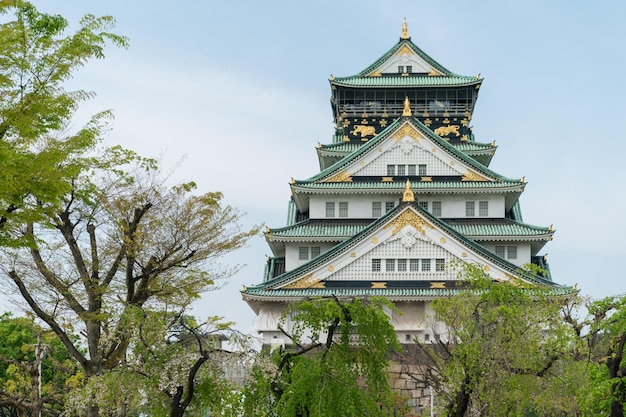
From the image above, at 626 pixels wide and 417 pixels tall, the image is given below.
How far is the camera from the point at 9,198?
52.9 ft

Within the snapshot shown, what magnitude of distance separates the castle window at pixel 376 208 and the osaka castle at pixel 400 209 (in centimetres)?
5

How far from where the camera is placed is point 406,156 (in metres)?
42.3

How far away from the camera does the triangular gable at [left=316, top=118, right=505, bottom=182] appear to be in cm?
4153

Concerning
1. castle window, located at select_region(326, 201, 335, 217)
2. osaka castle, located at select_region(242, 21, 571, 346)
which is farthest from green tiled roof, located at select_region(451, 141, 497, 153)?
castle window, located at select_region(326, 201, 335, 217)

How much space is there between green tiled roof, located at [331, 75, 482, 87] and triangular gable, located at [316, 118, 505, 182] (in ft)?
18.5

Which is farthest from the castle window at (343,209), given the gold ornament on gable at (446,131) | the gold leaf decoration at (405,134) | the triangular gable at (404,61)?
the triangular gable at (404,61)

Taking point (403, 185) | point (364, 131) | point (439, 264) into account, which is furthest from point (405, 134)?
point (439, 264)

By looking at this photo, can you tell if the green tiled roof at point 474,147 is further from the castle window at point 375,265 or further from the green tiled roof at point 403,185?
the castle window at point 375,265

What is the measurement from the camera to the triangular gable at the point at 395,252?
36.7 m

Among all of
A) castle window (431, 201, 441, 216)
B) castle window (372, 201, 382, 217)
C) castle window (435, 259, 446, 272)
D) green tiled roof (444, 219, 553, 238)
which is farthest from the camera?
castle window (372, 201, 382, 217)

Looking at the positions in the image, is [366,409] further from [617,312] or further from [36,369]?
[36,369]

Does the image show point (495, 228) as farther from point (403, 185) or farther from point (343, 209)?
point (343, 209)

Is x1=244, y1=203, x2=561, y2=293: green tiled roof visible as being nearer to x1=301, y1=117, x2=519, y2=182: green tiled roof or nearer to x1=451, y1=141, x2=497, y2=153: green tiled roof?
x1=301, y1=117, x2=519, y2=182: green tiled roof

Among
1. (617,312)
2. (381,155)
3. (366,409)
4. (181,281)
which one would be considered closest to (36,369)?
(181,281)
